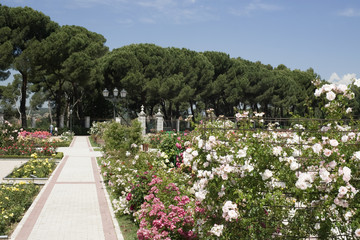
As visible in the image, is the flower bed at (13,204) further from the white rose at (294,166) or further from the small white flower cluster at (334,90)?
the small white flower cluster at (334,90)

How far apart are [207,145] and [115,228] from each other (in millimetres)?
3301

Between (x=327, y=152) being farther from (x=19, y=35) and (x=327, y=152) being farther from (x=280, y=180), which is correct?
(x=19, y=35)

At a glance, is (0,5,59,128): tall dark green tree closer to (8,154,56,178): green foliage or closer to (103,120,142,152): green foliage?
(8,154,56,178): green foliage

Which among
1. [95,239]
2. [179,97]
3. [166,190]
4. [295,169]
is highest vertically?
[179,97]

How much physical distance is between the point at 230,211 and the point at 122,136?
8660 mm

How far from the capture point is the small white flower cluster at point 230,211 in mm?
4266

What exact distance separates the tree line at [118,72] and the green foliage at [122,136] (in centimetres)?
1963

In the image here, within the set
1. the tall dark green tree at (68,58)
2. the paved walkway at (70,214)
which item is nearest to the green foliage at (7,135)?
the paved walkway at (70,214)

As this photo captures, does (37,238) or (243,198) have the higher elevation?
(243,198)

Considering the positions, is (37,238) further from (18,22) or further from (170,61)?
(170,61)

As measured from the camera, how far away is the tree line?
3519cm

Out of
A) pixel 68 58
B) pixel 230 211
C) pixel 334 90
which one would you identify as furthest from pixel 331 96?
pixel 68 58

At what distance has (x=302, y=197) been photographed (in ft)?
14.3

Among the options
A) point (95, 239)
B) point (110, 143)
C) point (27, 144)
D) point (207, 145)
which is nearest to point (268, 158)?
point (207, 145)
